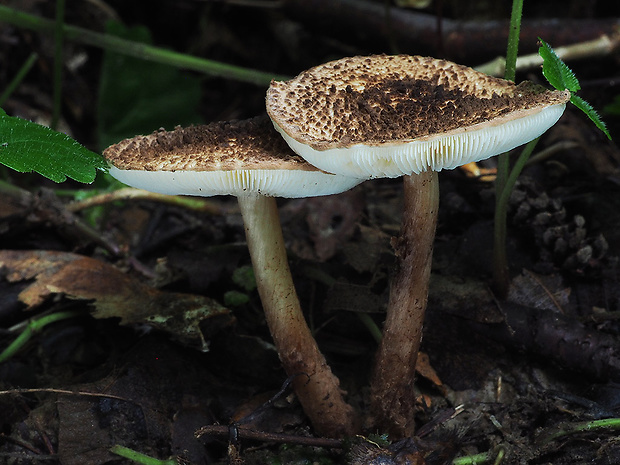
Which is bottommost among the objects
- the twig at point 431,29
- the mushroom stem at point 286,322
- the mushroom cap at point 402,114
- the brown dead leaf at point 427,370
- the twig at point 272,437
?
the twig at point 272,437

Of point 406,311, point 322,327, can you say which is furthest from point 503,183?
point 322,327

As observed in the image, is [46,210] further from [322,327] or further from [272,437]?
[272,437]

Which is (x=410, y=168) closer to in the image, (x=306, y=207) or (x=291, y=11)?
(x=306, y=207)

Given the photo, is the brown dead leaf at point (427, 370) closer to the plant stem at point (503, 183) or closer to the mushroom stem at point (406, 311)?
the mushroom stem at point (406, 311)

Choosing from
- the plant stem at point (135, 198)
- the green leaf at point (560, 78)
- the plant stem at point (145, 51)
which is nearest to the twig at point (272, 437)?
the green leaf at point (560, 78)

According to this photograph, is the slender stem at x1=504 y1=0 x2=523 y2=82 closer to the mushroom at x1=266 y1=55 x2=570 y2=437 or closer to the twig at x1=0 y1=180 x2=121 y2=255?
the mushroom at x1=266 y1=55 x2=570 y2=437

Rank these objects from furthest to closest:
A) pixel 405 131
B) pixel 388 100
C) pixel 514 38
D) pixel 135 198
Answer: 1. pixel 135 198
2. pixel 514 38
3. pixel 388 100
4. pixel 405 131

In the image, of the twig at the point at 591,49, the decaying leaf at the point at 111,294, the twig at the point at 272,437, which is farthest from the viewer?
the twig at the point at 591,49
